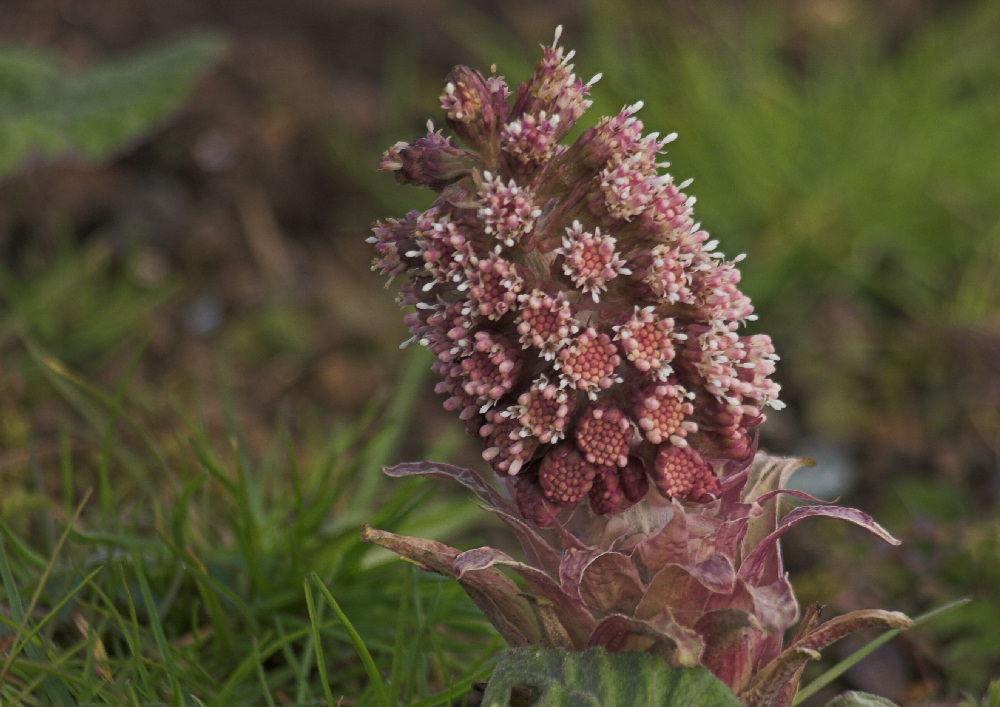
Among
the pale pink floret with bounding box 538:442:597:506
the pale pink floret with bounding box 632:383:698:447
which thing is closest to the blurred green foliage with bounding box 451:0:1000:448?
the pale pink floret with bounding box 632:383:698:447

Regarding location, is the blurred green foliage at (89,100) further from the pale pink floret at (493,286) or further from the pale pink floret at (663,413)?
the pale pink floret at (663,413)

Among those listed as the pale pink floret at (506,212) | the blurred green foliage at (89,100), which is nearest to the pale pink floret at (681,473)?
the pale pink floret at (506,212)

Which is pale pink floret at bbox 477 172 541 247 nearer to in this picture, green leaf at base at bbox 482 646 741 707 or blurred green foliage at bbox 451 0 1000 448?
green leaf at base at bbox 482 646 741 707

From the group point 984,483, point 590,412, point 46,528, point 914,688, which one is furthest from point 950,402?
point 46,528

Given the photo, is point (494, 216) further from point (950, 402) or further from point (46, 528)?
point (950, 402)

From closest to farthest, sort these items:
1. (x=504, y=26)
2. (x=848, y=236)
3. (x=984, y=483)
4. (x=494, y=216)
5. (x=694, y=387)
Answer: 1. (x=494, y=216)
2. (x=694, y=387)
3. (x=984, y=483)
4. (x=848, y=236)
5. (x=504, y=26)

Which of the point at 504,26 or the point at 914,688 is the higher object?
the point at 504,26

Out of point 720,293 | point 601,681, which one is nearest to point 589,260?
point 720,293
